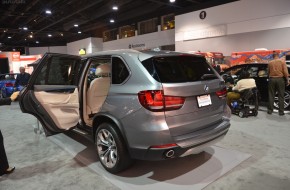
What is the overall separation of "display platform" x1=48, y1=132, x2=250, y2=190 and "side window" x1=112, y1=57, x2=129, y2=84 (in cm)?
115

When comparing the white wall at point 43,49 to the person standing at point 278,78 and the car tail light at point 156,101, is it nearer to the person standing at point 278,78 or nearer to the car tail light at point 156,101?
the person standing at point 278,78

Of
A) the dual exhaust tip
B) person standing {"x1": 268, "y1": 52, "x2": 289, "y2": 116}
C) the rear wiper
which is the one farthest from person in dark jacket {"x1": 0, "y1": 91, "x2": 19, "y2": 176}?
person standing {"x1": 268, "y1": 52, "x2": 289, "y2": 116}

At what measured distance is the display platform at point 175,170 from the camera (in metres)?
2.57

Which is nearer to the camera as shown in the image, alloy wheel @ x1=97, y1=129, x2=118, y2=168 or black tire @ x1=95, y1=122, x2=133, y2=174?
→ black tire @ x1=95, y1=122, x2=133, y2=174

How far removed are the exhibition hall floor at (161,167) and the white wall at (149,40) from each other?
10967mm

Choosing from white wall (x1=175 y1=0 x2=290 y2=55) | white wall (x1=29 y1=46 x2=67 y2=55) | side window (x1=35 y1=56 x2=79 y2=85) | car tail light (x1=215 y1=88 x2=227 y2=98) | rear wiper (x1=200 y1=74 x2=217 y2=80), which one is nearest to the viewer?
rear wiper (x1=200 y1=74 x2=217 y2=80)

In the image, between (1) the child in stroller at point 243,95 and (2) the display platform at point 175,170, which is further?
(1) the child in stroller at point 243,95

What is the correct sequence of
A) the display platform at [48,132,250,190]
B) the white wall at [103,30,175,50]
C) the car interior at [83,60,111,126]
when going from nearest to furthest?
the display platform at [48,132,250,190], the car interior at [83,60,111,126], the white wall at [103,30,175,50]

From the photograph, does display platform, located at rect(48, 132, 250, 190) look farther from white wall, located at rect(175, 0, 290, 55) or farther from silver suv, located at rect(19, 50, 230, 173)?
white wall, located at rect(175, 0, 290, 55)

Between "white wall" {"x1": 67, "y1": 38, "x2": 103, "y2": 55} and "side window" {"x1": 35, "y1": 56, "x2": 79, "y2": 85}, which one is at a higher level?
"white wall" {"x1": 67, "y1": 38, "x2": 103, "y2": 55}

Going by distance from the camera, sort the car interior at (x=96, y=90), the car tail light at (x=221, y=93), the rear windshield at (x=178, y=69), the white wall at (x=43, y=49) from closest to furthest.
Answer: the rear windshield at (x=178, y=69)
the car tail light at (x=221, y=93)
the car interior at (x=96, y=90)
the white wall at (x=43, y=49)

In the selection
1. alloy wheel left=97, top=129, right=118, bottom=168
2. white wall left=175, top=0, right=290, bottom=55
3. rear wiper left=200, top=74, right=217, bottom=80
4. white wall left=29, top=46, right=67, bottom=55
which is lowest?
alloy wheel left=97, top=129, right=118, bottom=168

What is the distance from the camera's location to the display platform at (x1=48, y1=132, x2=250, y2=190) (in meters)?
2.57

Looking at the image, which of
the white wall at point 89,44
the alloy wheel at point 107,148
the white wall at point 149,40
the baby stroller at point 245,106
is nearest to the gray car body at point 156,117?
the alloy wheel at point 107,148
